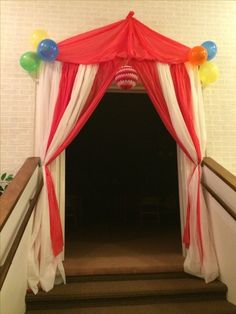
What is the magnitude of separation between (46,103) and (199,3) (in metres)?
2.40

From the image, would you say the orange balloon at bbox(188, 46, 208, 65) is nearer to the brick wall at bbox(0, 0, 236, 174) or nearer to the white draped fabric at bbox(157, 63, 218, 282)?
the white draped fabric at bbox(157, 63, 218, 282)

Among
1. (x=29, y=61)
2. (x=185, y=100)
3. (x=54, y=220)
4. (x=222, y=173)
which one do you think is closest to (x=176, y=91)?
(x=185, y=100)

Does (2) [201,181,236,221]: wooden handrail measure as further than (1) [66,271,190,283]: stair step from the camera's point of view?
No

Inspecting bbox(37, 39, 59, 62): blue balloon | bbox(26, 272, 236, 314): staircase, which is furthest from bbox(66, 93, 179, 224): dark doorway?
bbox(26, 272, 236, 314): staircase

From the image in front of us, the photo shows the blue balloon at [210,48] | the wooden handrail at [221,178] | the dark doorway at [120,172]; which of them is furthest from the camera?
the dark doorway at [120,172]

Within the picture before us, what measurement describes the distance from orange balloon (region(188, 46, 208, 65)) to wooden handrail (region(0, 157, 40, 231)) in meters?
1.98

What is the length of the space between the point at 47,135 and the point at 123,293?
5.41 ft

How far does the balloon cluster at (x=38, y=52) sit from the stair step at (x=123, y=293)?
88.4 inches

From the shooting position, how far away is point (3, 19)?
3.31 metres

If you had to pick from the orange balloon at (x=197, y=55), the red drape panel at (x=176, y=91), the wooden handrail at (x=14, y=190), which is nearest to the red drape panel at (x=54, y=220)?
the wooden handrail at (x=14, y=190)

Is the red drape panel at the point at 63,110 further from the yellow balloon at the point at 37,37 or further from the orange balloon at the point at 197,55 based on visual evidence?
the orange balloon at the point at 197,55

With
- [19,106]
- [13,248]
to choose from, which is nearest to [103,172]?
[19,106]

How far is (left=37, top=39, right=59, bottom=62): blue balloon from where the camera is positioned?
2.87m

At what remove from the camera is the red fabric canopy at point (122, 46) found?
3.03 m
